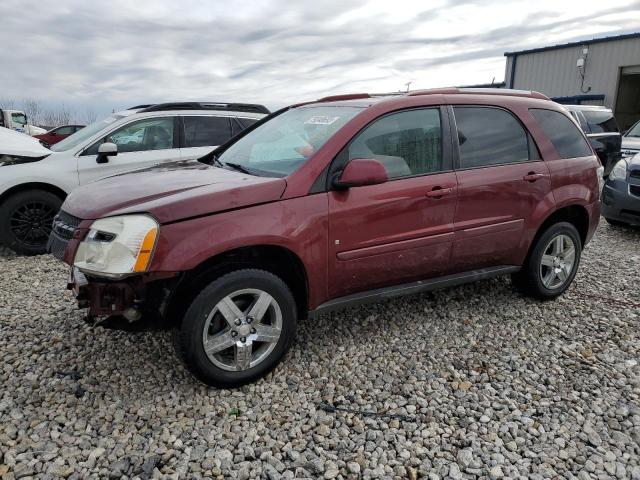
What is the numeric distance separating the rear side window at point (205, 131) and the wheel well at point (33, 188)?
162cm

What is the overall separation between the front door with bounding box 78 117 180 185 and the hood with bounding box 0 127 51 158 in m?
0.48

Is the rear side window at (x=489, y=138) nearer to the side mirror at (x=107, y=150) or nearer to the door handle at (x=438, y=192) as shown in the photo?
the door handle at (x=438, y=192)

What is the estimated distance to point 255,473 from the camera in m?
2.34

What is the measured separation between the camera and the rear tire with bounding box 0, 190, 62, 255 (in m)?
5.54

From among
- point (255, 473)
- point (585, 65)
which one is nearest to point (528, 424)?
point (255, 473)

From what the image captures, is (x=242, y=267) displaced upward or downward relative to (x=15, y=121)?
downward

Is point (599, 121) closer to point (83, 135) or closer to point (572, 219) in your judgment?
point (572, 219)

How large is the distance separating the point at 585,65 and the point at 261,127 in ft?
69.9

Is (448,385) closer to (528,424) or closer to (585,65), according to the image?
(528,424)

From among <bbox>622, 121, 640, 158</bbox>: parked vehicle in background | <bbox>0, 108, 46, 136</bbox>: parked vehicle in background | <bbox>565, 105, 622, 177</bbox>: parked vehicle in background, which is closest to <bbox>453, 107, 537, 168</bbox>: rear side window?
<bbox>622, 121, 640, 158</bbox>: parked vehicle in background

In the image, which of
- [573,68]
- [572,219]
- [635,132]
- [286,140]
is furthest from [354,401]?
[573,68]

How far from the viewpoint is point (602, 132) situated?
10.3 m

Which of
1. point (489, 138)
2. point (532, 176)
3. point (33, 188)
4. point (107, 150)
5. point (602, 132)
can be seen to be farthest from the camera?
point (602, 132)

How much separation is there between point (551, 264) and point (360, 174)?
7.45 feet
